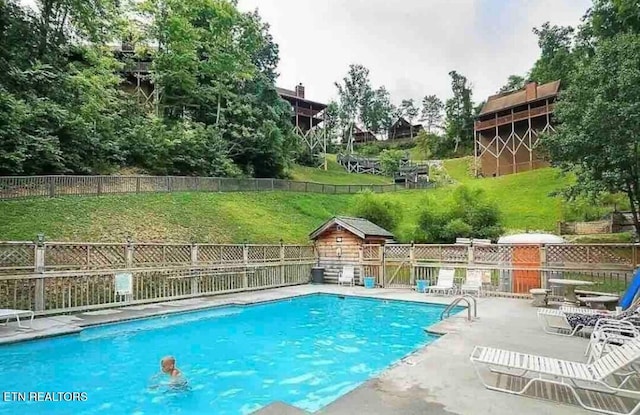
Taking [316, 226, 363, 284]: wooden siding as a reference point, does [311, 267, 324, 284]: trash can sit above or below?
below

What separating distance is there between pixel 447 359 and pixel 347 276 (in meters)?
11.3

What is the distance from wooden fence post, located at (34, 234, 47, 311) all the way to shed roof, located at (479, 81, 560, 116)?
1431 inches

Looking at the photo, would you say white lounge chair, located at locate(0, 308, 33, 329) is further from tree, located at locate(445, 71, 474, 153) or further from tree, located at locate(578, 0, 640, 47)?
tree, located at locate(445, 71, 474, 153)

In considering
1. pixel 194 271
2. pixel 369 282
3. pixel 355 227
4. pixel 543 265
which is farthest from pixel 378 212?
pixel 194 271

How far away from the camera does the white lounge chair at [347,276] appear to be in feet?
54.9

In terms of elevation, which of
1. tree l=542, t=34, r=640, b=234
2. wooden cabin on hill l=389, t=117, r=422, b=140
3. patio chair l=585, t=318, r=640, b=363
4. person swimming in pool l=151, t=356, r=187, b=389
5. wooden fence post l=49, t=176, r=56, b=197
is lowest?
person swimming in pool l=151, t=356, r=187, b=389

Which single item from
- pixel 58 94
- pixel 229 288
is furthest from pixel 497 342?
pixel 58 94

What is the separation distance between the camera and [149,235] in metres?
16.1

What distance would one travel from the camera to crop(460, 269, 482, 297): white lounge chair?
12859mm

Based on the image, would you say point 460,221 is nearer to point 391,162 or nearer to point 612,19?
point 612,19

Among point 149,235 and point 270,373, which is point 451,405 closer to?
point 270,373

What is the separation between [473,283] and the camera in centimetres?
1296

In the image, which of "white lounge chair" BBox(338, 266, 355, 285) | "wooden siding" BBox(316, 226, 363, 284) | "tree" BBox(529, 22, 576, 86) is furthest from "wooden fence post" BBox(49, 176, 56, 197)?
"tree" BBox(529, 22, 576, 86)

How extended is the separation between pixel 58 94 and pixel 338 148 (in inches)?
1490
